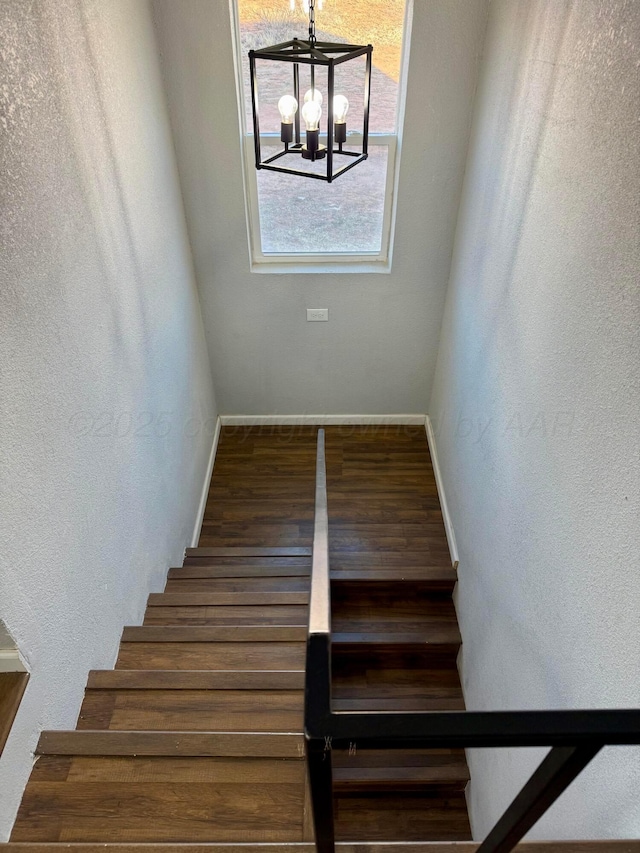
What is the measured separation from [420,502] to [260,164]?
92.0 inches

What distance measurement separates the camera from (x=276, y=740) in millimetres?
1536

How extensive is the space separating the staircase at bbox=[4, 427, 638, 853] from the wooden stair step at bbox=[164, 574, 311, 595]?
0.03 ft

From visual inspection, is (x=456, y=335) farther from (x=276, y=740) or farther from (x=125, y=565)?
(x=276, y=740)

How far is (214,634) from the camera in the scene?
2.19 m

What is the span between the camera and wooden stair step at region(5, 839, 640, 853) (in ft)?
3.43

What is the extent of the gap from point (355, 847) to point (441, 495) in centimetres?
281

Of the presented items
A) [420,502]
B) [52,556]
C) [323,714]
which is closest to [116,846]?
[52,556]

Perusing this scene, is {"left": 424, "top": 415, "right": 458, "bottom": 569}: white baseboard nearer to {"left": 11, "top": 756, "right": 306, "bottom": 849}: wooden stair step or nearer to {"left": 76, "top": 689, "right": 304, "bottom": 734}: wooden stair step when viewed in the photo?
{"left": 76, "top": 689, "right": 304, "bottom": 734}: wooden stair step

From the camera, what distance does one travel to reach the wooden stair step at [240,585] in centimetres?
277

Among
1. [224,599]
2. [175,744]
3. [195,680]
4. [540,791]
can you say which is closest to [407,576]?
[224,599]

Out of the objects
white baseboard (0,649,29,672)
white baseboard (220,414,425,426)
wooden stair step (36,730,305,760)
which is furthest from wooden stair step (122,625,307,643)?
white baseboard (220,414,425,426)

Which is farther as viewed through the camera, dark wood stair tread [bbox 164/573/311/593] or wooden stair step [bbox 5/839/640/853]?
dark wood stair tread [bbox 164/573/311/593]

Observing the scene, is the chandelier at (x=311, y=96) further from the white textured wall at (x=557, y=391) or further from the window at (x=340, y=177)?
the white textured wall at (x=557, y=391)

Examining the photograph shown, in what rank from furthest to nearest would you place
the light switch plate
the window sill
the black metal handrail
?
the light switch plate, the window sill, the black metal handrail
